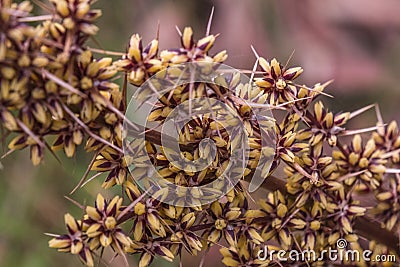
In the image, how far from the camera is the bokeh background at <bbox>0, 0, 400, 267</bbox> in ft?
7.61

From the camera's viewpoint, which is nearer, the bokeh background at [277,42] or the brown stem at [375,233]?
the brown stem at [375,233]

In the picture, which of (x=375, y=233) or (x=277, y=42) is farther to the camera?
(x=277, y=42)

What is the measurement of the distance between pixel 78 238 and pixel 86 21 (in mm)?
343

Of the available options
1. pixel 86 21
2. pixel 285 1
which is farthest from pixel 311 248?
pixel 285 1

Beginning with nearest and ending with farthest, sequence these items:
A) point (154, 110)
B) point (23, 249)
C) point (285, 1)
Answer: point (154, 110)
point (23, 249)
point (285, 1)

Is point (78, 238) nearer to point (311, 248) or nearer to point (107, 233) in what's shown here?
point (107, 233)

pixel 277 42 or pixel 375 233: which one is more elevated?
pixel 277 42

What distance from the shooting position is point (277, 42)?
119 inches

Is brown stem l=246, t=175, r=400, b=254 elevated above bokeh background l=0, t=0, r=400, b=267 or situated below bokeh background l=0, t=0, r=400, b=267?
below

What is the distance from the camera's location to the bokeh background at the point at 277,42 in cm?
232

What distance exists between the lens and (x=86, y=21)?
91cm

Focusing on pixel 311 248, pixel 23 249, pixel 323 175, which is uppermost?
pixel 323 175

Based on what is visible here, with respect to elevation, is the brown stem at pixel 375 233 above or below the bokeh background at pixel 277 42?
below

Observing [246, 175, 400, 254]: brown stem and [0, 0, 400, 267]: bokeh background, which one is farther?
[0, 0, 400, 267]: bokeh background
